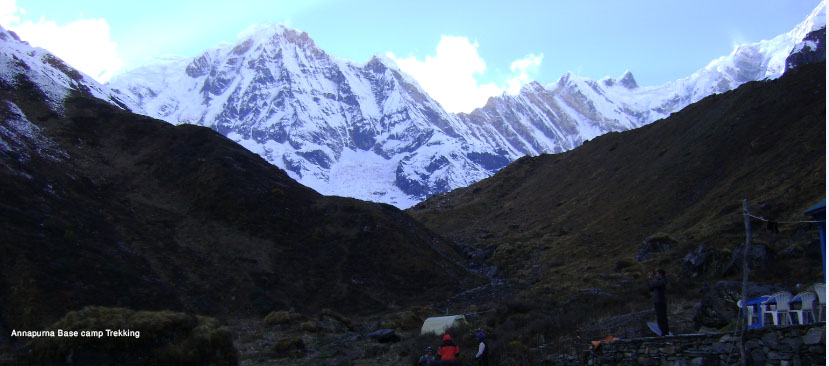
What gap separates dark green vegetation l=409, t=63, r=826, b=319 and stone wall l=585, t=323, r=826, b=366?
25.4 feet

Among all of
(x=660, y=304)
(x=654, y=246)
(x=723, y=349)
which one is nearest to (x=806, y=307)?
(x=723, y=349)

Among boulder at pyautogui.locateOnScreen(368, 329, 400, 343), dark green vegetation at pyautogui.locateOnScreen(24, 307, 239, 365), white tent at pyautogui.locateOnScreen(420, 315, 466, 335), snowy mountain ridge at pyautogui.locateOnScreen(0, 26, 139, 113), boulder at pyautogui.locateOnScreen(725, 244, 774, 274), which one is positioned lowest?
dark green vegetation at pyautogui.locateOnScreen(24, 307, 239, 365)

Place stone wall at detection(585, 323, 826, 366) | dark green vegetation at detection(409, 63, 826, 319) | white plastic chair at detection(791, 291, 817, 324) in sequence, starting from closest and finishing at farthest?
stone wall at detection(585, 323, 826, 366) → white plastic chair at detection(791, 291, 817, 324) → dark green vegetation at detection(409, 63, 826, 319)

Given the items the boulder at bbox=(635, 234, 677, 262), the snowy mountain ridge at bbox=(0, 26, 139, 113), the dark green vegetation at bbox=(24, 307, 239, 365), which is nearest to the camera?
the dark green vegetation at bbox=(24, 307, 239, 365)

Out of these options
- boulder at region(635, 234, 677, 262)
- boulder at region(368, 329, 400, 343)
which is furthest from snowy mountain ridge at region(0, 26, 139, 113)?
boulder at region(635, 234, 677, 262)

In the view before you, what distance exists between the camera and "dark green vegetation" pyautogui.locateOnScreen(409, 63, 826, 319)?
85.9 feet

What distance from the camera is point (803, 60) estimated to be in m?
115

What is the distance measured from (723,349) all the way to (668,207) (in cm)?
3965

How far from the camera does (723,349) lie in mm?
11078

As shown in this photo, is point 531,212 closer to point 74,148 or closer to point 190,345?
point 74,148

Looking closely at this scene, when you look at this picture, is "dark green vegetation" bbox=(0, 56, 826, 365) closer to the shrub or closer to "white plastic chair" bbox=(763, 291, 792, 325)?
the shrub

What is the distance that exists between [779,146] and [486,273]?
24.5m

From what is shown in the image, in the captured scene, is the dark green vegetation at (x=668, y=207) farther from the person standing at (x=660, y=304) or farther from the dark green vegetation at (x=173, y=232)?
the dark green vegetation at (x=173, y=232)

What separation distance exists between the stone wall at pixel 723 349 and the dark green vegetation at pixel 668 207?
7.75 meters
